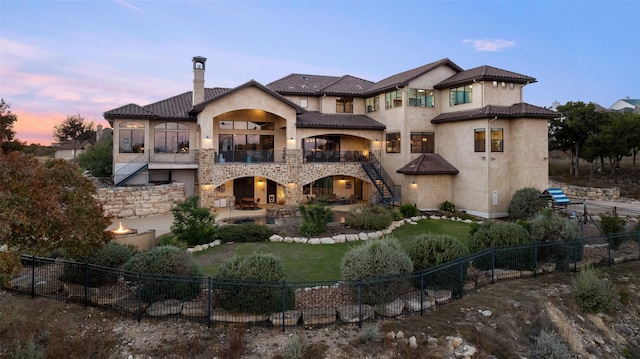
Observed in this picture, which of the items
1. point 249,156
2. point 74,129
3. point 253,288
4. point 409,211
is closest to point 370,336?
point 253,288

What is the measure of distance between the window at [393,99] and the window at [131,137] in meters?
17.9

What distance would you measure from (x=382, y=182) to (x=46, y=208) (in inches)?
892

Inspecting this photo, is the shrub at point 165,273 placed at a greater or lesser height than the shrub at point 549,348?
greater

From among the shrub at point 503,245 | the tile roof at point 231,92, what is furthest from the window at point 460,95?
the shrub at point 503,245

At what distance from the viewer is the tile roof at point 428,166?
2598 centimetres

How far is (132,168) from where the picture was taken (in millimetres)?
26188

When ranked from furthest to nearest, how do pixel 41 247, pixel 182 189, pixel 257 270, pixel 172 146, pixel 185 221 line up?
pixel 172 146, pixel 182 189, pixel 185 221, pixel 257 270, pixel 41 247

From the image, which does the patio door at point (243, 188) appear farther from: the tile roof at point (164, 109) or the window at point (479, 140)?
the window at point (479, 140)

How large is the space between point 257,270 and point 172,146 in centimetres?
2090

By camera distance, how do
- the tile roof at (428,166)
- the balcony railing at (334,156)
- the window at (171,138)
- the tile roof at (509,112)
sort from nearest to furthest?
the tile roof at (509,112), the tile roof at (428,166), the window at (171,138), the balcony railing at (334,156)

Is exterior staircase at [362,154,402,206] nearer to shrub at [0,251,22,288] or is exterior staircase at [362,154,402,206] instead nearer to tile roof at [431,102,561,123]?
tile roof at [431,102,561,123]

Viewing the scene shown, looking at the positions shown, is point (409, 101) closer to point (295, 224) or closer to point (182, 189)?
point (295, 224)

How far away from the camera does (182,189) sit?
83.8ft

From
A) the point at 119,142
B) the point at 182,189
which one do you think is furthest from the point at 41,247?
the point at 119,142
